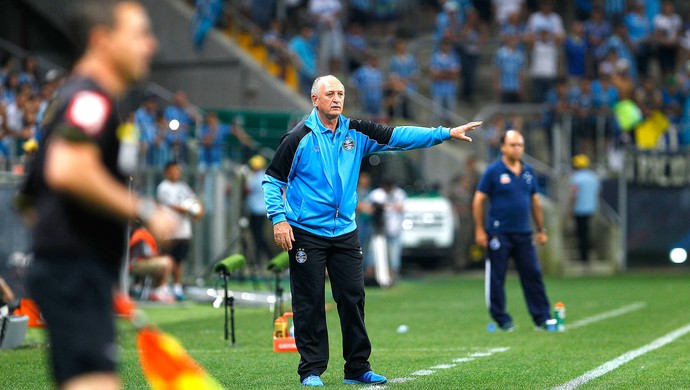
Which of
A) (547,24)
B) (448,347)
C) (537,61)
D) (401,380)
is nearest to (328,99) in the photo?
(401,380)

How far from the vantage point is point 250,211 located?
24.8 m

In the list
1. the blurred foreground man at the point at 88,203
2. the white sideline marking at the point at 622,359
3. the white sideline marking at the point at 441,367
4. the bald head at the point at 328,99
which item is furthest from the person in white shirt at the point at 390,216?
the blurred foreground man at the point at 88,203

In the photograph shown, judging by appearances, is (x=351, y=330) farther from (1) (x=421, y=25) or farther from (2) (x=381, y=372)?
(1) (x=421, y=25)

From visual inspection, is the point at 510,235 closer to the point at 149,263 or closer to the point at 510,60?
the point at 149,263

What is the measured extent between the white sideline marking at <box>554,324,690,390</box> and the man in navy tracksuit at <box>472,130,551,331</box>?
147cm

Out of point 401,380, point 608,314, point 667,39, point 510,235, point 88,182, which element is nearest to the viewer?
point 88,182

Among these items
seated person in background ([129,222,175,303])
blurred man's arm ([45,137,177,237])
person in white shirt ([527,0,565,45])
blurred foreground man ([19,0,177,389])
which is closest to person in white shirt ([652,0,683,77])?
person in white shirt ([527,0,565,45])

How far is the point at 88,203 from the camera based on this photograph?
16.7 feet

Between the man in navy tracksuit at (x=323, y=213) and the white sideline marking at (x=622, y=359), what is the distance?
1.38 m

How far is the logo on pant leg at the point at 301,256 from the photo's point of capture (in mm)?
9742

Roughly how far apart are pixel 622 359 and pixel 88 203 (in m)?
7.28

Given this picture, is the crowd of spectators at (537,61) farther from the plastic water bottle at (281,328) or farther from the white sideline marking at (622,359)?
the plastic water bottle at (281,328)

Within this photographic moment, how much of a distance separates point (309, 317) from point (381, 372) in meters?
1.17

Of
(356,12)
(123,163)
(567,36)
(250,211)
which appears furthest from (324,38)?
(123,163)
